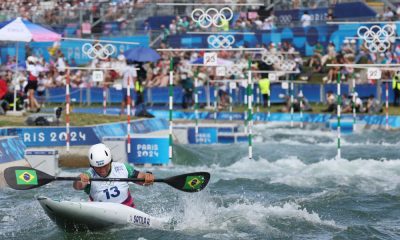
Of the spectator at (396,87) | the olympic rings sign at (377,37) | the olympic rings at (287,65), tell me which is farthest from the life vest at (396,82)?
the olympic rings sign at (377,37)

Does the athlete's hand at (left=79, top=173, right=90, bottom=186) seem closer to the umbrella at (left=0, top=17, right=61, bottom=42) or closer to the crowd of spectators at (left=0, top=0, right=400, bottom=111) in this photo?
the umbrella at (left=0, top=17, right=61, bottom=42)

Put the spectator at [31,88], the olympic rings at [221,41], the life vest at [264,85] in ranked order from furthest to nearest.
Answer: the life vest at [264,85]
the spectator at [31,88]
the olympic rings at [221,41]

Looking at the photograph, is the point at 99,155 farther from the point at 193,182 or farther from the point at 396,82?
the point at 396,82

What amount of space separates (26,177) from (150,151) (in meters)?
9.11

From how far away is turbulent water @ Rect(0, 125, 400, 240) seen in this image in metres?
15.1

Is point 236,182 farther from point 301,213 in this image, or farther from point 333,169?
point 301,213

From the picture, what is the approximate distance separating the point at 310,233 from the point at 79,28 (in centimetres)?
3304

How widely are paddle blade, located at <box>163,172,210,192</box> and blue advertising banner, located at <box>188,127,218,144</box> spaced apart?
15270mm

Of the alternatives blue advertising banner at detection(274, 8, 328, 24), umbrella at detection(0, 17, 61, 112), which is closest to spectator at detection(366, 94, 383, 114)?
blue advertising banner at detection(274, 8, 328, 24)

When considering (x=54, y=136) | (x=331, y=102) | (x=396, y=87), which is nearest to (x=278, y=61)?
(x=331, y=102)

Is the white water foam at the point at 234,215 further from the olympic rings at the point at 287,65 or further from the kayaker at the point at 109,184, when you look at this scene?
the olympic rings at the point at 287,65

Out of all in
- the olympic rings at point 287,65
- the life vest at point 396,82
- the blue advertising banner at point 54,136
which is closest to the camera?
the blue advertising banner at point 54,136

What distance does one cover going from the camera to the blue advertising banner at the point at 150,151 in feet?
79.3

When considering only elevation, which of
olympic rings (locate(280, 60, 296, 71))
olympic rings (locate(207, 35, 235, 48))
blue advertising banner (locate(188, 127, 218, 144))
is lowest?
blue advertising banner (locate(188, 127, 218, 144))
